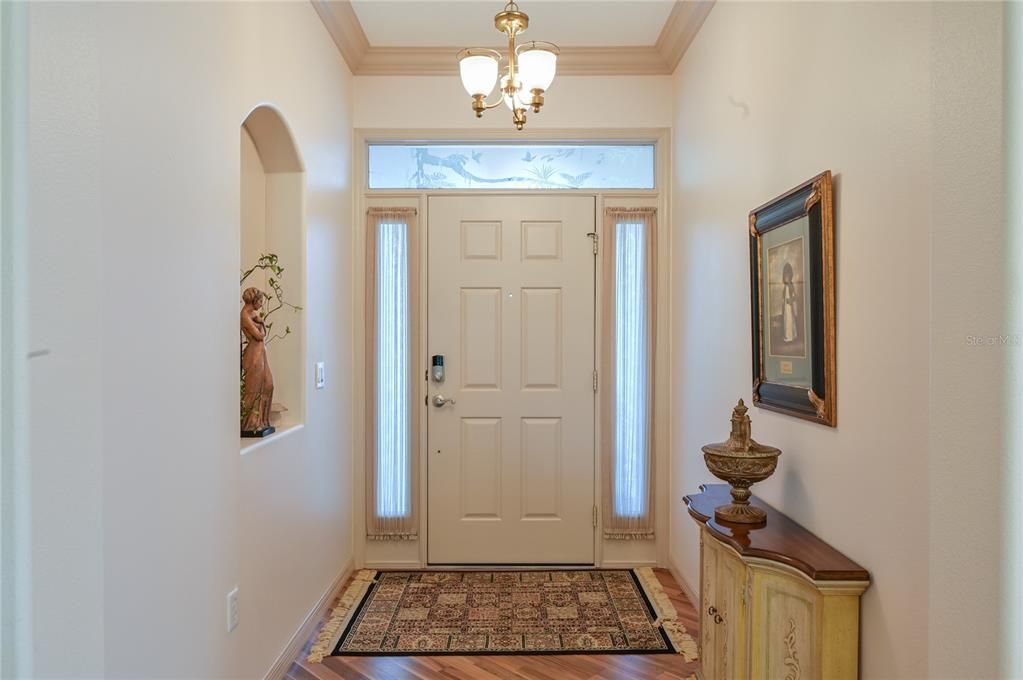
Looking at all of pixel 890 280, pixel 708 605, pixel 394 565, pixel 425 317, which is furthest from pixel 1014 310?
pixel 394 565

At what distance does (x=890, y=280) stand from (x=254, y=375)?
2.03 meters

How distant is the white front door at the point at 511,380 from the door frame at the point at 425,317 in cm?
5

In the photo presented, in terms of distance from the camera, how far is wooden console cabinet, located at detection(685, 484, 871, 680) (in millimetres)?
1637

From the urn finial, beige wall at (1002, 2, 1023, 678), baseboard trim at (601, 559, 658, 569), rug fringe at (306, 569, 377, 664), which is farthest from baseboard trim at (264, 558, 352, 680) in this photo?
beige wall at (1002, 2, 1023, 678)

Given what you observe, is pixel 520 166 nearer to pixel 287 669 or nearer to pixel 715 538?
pixel 715 538

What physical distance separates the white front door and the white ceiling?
853mm

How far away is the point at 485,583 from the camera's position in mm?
3520

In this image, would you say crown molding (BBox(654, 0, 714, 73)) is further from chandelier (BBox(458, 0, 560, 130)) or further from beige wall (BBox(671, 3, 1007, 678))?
chandelier (BBox(458, 0, 560, 130))

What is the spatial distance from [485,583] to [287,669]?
119 centimetres

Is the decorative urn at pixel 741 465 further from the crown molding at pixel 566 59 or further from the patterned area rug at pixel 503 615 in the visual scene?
the crown molding at pixel 566 59

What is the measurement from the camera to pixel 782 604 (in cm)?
173

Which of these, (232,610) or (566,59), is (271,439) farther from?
(566,59)

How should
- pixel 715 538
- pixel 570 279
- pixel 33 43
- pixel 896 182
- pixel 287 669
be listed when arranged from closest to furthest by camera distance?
1. pixel 33 43
2. pixel 896 182
3. pixel 715 538
4. pixel 287 669
5. pixel 570 279

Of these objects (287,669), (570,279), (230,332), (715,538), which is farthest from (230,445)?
(570,279)
